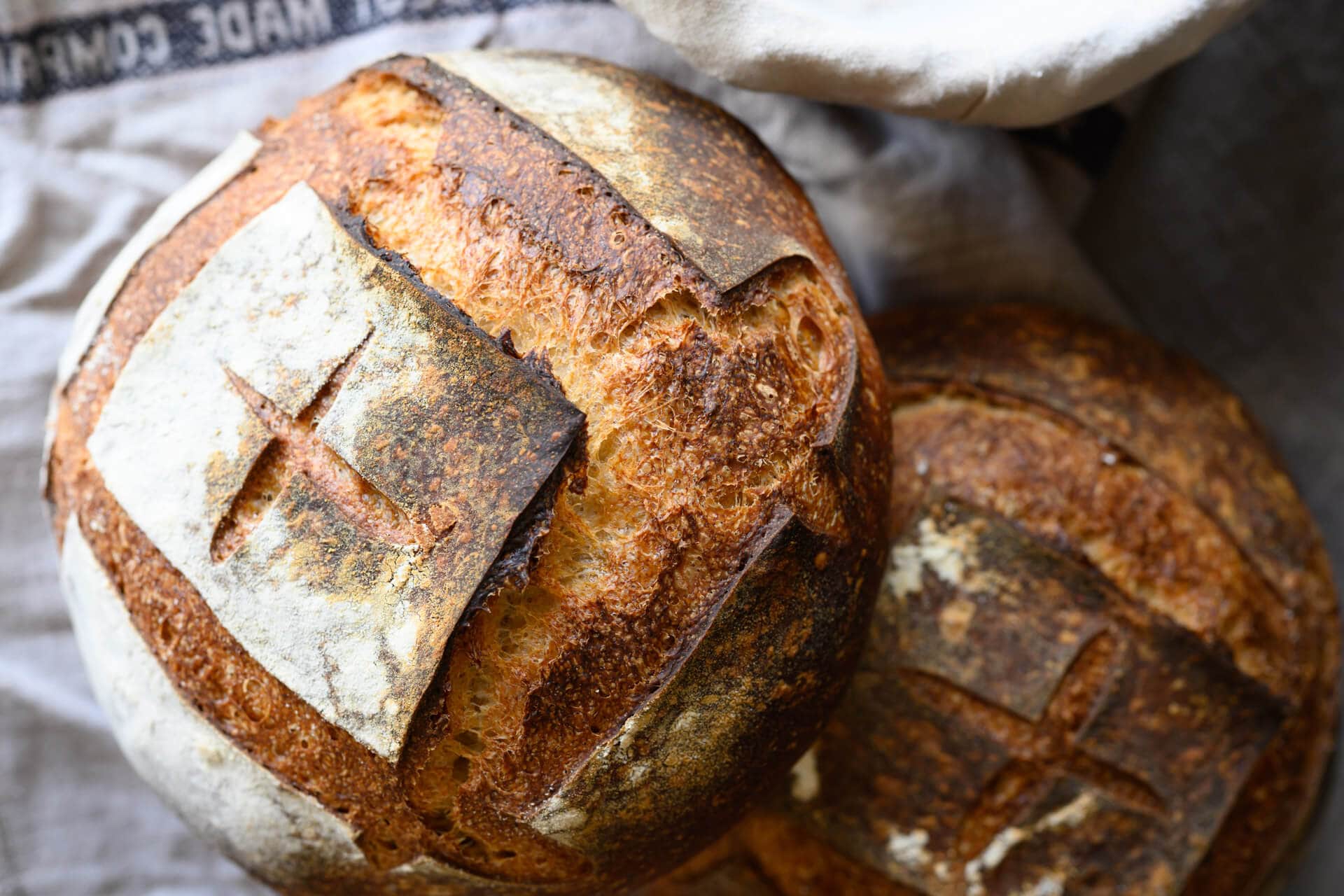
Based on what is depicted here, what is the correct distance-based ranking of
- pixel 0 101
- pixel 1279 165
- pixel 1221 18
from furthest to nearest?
1. pixel 1279 165
2. pixel 0 101
3. pixel 1221 18

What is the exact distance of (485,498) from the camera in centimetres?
95

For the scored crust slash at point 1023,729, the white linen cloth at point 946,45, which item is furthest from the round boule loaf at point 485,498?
the scored crust slash at point 1023,729

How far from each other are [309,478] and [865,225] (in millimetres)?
925

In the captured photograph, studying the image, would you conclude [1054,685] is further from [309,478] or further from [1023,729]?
[309,478]

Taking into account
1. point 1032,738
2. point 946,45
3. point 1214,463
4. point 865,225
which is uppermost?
point 946,45

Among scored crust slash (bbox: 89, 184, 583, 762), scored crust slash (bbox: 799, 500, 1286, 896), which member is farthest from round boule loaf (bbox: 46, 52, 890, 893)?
scored crust slash (bbox: 799, 500, 1286, 896)

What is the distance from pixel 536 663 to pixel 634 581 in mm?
126

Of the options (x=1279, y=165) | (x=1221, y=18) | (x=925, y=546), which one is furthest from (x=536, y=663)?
(x=1279, y=165)

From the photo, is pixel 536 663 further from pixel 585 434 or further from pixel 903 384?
pixel 903 384

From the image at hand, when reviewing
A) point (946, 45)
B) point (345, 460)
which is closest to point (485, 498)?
point (345, 460)

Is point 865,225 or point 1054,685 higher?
point 865,225

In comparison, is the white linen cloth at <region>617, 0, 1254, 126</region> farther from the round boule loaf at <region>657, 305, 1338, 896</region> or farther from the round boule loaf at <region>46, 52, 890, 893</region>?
the round boule loaf at <region>657, 305, 1338, 896</region>

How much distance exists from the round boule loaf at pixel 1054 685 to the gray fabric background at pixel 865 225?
0.31 m

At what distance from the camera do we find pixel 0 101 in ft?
5.40
